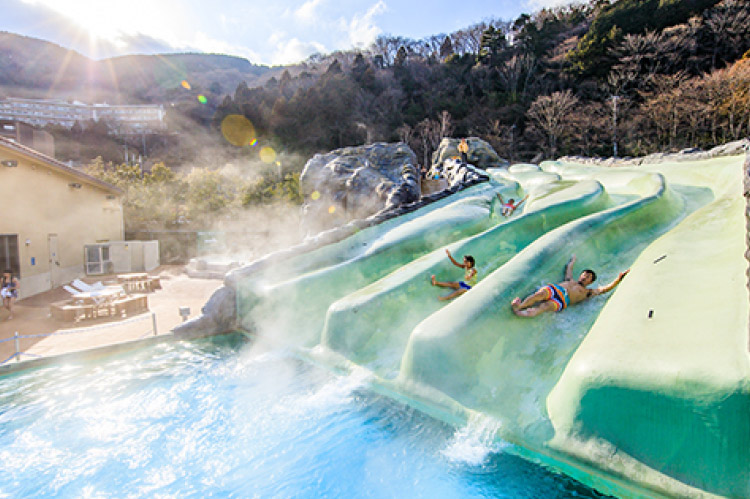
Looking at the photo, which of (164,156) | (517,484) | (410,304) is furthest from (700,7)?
(164,156)

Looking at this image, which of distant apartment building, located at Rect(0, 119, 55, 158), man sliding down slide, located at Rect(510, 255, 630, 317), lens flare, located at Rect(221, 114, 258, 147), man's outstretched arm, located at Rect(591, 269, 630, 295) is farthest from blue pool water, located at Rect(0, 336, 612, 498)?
lens flare, located at Rect(221, 114, 258, 147)

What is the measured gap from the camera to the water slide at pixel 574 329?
315cm

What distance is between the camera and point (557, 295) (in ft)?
16.4

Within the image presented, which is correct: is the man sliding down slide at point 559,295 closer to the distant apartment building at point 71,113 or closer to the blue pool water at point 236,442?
the blue pool water at point 236,442

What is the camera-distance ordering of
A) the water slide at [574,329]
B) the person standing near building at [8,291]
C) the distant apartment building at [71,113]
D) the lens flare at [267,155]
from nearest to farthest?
the water slide at [574,329] < the person standing near building at [8,291] < the lens flare at [267,155] < the distant apartment building at [71,113]

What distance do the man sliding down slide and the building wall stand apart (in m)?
12.7

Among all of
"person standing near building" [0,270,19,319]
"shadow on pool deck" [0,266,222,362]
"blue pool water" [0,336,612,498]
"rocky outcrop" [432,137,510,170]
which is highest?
"rocky outcrop" [432,137,510,170]

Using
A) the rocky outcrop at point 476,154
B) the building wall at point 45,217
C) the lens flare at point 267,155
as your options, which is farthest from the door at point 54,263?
the lens flare at point 267,155

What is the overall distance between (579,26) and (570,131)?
16.3 metres

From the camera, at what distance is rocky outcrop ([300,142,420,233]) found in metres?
14.4

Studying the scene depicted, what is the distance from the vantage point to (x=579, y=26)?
35.1 metres

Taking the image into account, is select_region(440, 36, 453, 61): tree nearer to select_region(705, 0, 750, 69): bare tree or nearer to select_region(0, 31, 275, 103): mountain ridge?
select_region(705, 0, 750, 69): bare tree

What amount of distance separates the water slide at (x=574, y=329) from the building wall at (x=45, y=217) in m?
7.82

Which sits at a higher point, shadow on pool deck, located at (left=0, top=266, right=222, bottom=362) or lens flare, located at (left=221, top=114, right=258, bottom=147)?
lens flare, located at (left=221, top=114, right=258, bottom=147)
